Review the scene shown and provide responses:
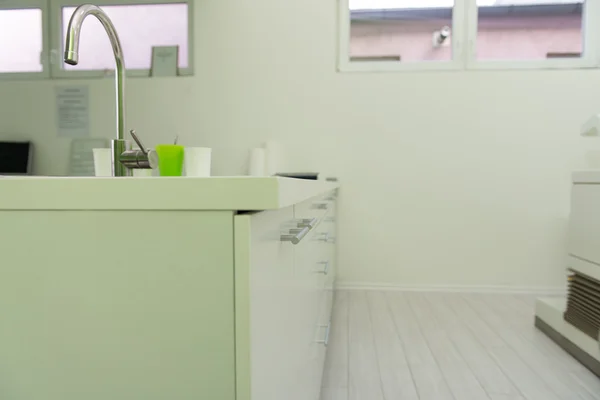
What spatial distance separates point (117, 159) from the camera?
1.10 meters

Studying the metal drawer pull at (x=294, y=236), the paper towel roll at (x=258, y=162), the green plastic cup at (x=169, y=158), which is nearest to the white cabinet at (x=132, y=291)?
the metal drawer pull at (x=294, y=236)

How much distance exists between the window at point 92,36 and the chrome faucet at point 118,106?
1.89m

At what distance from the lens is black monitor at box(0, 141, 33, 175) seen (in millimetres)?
2996

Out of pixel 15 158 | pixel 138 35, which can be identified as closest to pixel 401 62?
pixel 138 35

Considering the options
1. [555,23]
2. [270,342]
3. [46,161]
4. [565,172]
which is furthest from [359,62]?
[270,342]

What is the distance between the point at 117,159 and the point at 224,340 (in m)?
0.82

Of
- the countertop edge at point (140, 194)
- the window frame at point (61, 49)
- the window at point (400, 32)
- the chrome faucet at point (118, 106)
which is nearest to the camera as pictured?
the countertop edge at point (140, 194)

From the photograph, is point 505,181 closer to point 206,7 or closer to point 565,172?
point 565,172

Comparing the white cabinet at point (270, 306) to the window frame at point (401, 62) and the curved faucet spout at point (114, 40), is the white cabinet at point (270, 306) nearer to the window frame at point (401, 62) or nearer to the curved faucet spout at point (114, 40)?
the curved faucet spout at point (114, 40)

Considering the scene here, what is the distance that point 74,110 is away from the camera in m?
3.05

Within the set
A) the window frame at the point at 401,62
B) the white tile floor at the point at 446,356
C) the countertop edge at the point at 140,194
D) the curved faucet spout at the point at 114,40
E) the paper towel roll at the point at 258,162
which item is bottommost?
the white tile floor at the point at 446,356

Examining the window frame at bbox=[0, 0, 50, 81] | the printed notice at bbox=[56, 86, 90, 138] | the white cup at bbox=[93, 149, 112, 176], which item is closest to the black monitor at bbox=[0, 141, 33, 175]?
the printed notice at bbox=[56, 86, 90, 138]

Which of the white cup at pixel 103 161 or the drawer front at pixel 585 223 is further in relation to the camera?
the drawer front at pixel 585 223

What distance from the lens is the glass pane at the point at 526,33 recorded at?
9.28 ft
